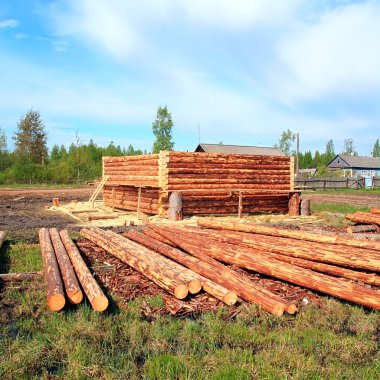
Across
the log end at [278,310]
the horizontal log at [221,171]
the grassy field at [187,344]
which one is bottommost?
the grassy field at [187,344]

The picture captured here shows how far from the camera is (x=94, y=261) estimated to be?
796cm

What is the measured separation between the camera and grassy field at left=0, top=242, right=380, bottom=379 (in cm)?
348

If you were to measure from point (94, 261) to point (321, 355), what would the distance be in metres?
5.20

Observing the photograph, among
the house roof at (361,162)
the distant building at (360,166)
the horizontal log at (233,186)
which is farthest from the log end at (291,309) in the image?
→ the house roof at (361,162)

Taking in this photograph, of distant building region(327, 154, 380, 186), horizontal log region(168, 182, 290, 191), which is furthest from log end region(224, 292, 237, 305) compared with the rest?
distant building region(327, 154, 380, 186)

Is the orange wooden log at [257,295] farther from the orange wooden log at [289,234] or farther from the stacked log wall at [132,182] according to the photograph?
the stacked log wall at [132,182]

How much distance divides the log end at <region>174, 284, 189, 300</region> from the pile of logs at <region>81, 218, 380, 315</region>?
0.01 metres

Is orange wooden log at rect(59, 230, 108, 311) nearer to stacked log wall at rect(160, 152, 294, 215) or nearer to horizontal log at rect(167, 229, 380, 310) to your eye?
horizontal log at rect(167, 229, 380, 310)

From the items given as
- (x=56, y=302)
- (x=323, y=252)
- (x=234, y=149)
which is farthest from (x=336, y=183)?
(x=56, y=302)

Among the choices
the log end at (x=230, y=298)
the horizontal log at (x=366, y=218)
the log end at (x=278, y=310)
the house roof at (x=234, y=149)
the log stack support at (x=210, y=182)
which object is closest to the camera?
the log end at (x=278, y=310)

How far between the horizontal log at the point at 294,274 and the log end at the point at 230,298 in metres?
1.24

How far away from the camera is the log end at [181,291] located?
5457 millimetres

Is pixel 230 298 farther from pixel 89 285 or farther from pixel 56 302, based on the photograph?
pixel 56 302

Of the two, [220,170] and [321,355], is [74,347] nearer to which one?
[321,355]
